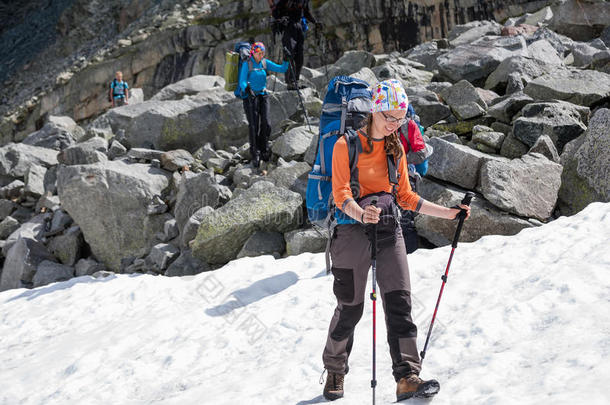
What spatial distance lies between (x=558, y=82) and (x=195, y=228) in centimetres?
906

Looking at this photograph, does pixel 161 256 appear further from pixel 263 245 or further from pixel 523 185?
pixel 523 185

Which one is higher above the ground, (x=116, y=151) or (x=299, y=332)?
(x=116, y=151)

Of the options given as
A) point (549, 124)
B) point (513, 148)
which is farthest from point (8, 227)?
point (549, 124)

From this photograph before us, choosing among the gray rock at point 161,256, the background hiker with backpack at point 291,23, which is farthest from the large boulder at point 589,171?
the background hiker with backpack at point 291,23

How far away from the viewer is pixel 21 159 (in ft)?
52.2

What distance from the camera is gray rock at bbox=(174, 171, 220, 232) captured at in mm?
10945

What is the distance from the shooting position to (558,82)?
12008 millimetres

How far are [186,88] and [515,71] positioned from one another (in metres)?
11.8

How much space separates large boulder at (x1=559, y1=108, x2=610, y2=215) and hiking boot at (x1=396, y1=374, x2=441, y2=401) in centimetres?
569

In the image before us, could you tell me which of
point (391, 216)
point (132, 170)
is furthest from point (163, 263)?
point (391, 216)

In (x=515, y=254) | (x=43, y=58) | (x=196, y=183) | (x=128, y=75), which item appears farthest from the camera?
(x=43, y=58)

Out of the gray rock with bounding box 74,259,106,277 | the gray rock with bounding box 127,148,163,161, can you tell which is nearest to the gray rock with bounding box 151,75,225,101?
the gray rock with bounding box 127,148,163,161

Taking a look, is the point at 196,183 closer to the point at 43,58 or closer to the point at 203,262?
the point at 203,262

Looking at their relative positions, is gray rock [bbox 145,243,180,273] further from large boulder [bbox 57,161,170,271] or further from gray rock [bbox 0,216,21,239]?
gray rock [bbox 0,216,21,239]
